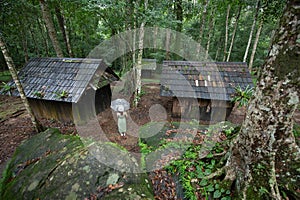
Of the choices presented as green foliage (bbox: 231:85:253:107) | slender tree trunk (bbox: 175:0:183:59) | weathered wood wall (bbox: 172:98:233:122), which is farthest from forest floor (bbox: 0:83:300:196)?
slender tree trunk (bbox: 175:0:183:59)

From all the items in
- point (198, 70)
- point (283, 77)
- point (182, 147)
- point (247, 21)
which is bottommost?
point (182, 147)

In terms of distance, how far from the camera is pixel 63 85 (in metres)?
6.48

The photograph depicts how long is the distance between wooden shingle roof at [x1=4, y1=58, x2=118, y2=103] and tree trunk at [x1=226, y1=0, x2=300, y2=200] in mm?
6028

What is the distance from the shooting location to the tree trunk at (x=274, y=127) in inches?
70.7

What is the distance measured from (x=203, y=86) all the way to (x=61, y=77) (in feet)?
23.8

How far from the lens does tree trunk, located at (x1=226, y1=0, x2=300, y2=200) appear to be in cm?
180

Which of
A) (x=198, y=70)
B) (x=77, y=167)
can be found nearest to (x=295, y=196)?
(x=77, y=167)

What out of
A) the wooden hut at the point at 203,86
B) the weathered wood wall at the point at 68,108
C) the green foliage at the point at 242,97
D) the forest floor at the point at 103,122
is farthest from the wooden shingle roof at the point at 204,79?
the weathered wood wall at the point at 68,108

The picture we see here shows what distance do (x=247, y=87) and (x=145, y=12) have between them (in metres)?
5.67

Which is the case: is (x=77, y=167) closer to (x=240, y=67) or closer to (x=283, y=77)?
(x=283, y=77)

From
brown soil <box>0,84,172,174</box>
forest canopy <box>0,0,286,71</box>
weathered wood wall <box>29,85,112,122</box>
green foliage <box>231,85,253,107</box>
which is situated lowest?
brown soil <box>0,84,172,174</box>

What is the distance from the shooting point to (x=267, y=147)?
217cm

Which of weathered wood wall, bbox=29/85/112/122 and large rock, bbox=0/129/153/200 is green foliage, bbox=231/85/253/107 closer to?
large rock, bbox=0/129/153/200

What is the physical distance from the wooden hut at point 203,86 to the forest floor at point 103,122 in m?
1.13
